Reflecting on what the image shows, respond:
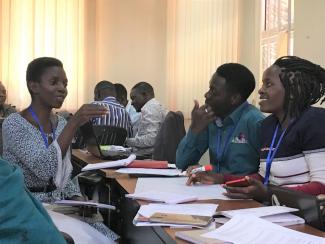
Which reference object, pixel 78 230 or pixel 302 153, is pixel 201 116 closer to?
pixel 302 153

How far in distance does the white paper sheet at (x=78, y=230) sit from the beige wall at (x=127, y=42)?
169 inches

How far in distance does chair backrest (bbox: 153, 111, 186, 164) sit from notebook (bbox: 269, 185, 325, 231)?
2051mm

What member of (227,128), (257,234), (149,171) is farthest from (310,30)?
(257,234)

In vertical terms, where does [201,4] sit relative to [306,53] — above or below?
above

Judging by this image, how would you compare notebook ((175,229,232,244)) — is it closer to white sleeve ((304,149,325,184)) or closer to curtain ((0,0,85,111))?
white sleeve ((304,149,325,184))

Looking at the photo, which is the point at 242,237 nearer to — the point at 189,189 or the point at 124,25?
the point at 189,189

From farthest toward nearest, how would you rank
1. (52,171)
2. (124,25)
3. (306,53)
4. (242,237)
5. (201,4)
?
(124,25)
(201,4)
(306,53)
(52,171)
(242,237)

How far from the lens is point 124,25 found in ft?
19.7

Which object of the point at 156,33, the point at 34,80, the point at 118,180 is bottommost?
the point at 118,180

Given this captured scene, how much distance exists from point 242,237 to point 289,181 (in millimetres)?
685

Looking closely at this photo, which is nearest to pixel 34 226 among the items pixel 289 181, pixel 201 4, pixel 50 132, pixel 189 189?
pixel 189 189

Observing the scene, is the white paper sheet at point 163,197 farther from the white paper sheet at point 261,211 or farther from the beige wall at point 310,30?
the beige wall at point 310,30

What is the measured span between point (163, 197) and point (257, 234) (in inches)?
19.5

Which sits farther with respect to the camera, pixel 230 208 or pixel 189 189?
pixel 189 189
